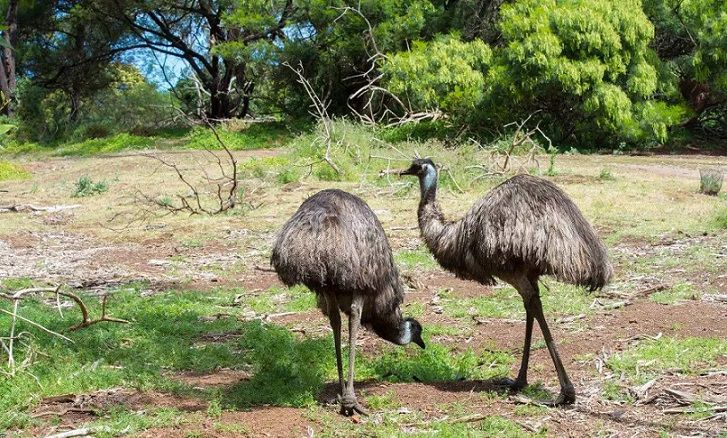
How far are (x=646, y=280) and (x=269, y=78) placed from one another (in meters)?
20.6

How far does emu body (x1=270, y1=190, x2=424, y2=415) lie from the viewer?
203 inches

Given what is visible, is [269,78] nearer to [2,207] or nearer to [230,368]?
[2,207]

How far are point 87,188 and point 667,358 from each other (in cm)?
1250

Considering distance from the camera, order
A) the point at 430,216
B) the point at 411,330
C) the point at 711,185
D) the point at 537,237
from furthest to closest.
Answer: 1. the point at 711,185
2. the point at 430,216
3. the point at 411,330
4. the point at 537,237

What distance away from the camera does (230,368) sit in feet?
20.4

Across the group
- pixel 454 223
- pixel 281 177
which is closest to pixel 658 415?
pixel 454 223

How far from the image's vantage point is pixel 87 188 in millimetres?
16156

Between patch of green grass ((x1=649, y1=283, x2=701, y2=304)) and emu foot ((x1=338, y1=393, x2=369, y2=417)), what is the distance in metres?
3.58

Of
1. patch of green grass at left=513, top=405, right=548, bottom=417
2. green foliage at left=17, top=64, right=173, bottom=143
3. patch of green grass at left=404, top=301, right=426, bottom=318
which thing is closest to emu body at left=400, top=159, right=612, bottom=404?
patch of green grass at left=513, top=405, right=548, bottom=417

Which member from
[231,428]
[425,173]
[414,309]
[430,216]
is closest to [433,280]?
[414,309]

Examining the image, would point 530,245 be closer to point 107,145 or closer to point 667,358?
point 667,358

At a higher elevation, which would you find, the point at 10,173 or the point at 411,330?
the point at 10,173

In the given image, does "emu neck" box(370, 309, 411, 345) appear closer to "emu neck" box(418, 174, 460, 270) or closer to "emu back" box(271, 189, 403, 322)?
"emu back" box(271, 189, 403, 322)

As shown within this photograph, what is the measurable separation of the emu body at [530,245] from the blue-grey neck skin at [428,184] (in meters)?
0.59
